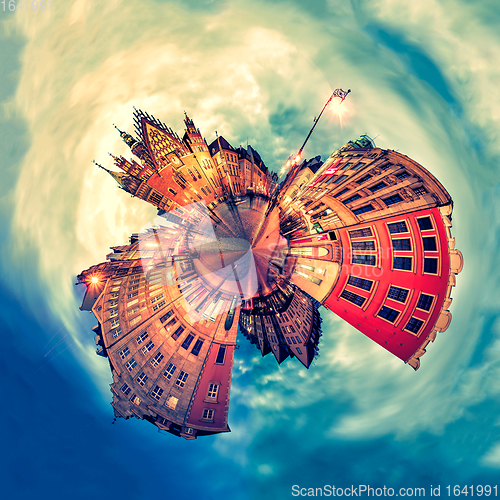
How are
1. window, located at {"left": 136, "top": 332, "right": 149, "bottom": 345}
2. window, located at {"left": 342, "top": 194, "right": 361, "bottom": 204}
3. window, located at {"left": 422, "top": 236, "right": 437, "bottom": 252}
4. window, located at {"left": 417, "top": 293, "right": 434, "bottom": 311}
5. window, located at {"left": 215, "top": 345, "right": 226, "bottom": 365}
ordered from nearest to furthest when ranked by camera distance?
1. window, located at {"left": 417, "top": 293, "right": 434, "bottom": 311}
2. window, located at {"left": 422, "top": 236, "right": 437, "bottom": 252}
3. window, located at {"left": 215, "top": 345, "right": 226, "bottom": 365}
4. window, located at {"left": 136, "top": 332, "right": 149, "bottom": 345}
5. window, located at {"left": 342, "top": 194, "right": 361, "bottom": 204}

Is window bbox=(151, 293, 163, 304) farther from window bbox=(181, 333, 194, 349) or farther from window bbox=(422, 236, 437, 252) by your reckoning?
window bbox=(422, 236, 437, 252)

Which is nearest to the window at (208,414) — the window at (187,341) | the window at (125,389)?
the window at (187,341)

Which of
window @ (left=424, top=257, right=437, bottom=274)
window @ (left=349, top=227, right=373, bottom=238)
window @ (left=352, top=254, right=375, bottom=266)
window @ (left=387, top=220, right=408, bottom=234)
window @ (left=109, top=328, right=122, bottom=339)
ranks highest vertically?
window @ (left=349, top=227, right=373, bottom=238)

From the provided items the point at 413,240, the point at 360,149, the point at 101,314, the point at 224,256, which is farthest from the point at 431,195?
the point at 101,314

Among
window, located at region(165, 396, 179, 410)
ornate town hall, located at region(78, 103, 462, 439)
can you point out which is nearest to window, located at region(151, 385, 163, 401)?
ornate town hall, located at region(78, 103, 462, 439)

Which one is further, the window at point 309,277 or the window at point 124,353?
the window at point 309,277

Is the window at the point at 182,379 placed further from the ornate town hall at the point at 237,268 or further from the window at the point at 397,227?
the window at the point at 397,227
